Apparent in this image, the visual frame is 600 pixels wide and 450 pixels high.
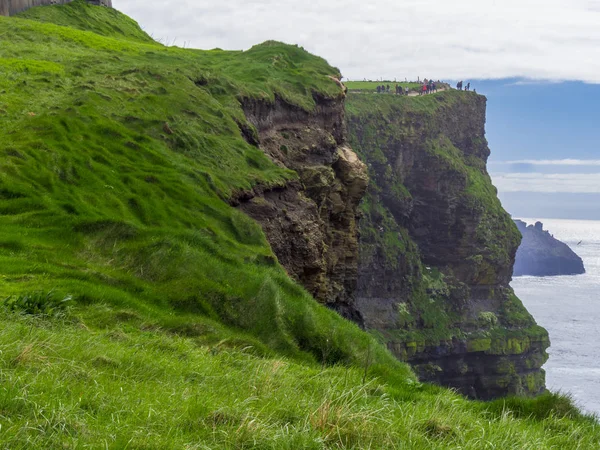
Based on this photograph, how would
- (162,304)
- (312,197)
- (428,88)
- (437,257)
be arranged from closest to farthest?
1. (162,304)
2. (312,197)
3. (437,257)
4. (428,88)

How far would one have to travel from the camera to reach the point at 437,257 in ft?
388

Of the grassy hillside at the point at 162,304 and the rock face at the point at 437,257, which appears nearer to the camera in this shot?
the grassy hillside at the point at 162,304

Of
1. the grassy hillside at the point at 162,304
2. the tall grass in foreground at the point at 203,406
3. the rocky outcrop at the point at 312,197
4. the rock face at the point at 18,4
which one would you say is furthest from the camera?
the rock face at the point at 18,4

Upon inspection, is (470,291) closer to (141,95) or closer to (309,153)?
(309,153)

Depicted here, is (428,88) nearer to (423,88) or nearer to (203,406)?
(423,88)

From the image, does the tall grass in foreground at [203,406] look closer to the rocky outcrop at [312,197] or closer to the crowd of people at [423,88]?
the rocky outcrop at [312,197]

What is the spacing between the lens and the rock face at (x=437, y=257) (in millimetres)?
102875

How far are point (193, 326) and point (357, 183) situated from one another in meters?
24.2

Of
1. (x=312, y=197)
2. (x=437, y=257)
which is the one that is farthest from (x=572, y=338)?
(x=312, y=197)

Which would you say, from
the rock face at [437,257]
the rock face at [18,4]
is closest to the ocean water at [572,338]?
the rock face at [437,257]

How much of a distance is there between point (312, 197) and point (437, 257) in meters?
89.7

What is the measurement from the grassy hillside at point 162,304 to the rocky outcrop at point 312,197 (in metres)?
0.92

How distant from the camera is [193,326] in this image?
13.3 meters

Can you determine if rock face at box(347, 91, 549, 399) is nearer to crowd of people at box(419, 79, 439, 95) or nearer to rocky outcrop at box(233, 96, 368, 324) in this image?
crowd of people at box(419, 79, 439, 95)
